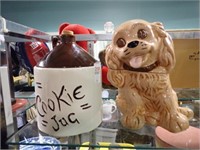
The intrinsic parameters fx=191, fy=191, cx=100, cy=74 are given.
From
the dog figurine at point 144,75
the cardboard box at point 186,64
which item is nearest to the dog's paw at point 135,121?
the dog figurine at point 144,75

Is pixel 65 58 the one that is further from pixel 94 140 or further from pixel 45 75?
pixel 94 140

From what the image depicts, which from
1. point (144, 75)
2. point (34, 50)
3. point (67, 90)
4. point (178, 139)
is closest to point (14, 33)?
point (34, 50)

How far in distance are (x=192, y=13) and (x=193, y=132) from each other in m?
1.98

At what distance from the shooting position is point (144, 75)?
392mm

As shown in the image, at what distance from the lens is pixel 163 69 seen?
1.28ft

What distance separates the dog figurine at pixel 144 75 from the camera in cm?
38

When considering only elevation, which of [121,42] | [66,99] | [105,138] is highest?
[121,42]

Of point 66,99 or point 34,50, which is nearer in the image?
point 66,99

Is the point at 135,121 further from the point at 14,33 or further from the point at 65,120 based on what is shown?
the point at 14,33

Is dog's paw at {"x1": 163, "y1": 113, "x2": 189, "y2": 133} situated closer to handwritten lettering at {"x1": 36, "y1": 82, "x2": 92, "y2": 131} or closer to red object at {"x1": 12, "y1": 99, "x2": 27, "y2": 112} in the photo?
handwritten lettering at {"x1": 36, "y1": 82, "x2": 92, "y2": 131}

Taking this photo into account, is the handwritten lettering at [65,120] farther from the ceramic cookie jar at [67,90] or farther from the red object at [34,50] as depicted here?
→ the red object at [34,50]

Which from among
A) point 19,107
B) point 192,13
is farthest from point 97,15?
point 19,107

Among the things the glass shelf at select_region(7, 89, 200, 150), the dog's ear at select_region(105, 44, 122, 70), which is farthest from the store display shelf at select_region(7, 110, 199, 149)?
the dog's ear at select_region(105, 44, 122, 70)

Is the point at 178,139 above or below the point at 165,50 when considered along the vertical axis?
below
